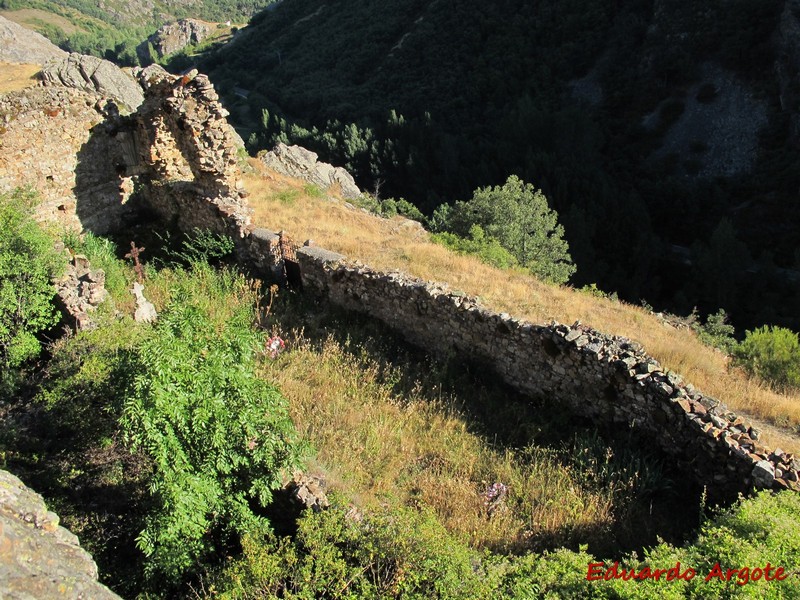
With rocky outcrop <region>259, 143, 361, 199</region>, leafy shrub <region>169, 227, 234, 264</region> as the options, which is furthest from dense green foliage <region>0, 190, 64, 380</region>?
rocky outcrop <region>259, 143, 361, 199</region>

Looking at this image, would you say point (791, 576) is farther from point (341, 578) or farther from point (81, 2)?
point (81, 2)

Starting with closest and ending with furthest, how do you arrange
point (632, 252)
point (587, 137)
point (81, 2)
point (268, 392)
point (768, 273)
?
point (268, 392) → point (768, 273) → point (632, 252) → point (587, 137) → point (81, 2)

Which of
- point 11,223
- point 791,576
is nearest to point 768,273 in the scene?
point 791,576

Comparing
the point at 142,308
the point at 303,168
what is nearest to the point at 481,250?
the point at 142,308

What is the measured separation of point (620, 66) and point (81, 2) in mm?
132807

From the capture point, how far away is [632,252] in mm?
34000

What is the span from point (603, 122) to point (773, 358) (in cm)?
4805

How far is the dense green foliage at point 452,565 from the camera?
345 centimetres

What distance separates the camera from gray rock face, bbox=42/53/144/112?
772 inches

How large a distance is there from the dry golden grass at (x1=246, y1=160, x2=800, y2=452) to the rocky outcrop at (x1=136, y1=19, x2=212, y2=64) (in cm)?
10068

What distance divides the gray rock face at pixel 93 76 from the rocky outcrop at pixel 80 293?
45.0 ft

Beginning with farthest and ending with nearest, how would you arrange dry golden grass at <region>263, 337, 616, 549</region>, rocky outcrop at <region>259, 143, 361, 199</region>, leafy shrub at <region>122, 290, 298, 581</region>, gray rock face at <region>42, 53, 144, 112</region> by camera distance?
1. rocky outcrop at <region>259, 143, 361, 199</region>
2. gray rock face at <region>42, 53, 144, 112</region>
3. dry golden grass at <region>263, 337, 616, 549</region>
4. leafy shrub at <region>122, 290, 298, 581</region>
